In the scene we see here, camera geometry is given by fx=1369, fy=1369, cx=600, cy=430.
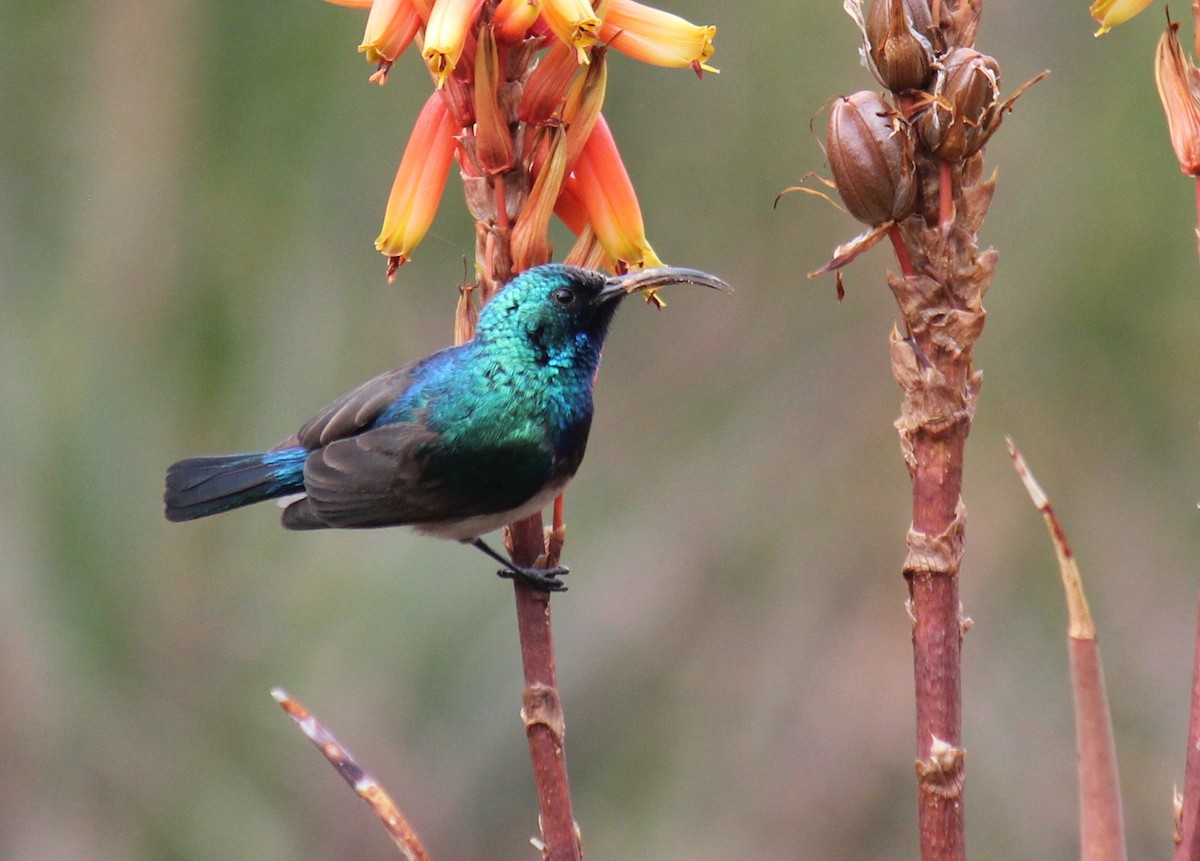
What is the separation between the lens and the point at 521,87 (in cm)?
116

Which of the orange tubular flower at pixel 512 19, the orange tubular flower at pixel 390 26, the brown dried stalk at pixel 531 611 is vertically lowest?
the brown dried stalk at pixel 531 611

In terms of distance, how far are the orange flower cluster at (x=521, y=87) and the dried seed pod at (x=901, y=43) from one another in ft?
0.98

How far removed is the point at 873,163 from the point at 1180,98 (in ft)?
0.75

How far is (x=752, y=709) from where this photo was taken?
3.42 metres

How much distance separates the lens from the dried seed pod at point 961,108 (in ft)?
2.68

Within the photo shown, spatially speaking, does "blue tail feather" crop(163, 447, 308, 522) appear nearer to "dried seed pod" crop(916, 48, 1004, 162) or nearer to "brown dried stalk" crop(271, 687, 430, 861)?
"brown dried stalk" crop(271, 687, 430, 861)

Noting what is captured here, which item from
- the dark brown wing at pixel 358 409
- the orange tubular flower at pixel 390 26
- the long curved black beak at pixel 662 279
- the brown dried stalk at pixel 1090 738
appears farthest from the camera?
the dark brown wing at pixel 358 409

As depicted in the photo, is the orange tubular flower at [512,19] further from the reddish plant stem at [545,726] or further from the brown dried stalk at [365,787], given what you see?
the brown dried stalk at [365,787]

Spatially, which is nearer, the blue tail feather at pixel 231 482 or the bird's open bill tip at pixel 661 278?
the bird's open bill tip at pixel 661 278

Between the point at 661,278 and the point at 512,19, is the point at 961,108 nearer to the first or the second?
the point at 512,19

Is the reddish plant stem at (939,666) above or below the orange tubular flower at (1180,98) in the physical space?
below

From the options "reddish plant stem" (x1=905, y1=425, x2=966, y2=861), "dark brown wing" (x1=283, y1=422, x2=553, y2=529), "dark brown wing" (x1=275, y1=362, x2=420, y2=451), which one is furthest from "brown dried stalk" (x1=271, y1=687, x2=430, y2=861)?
"dark brown wing" (x1=275, y1=362, x2=420, y2=451)

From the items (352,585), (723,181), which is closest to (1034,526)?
(723,181)

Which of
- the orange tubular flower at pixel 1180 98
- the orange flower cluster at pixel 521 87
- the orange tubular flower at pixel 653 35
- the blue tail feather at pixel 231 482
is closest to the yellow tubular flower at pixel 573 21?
the orange flower cluster at pixel 521 87
